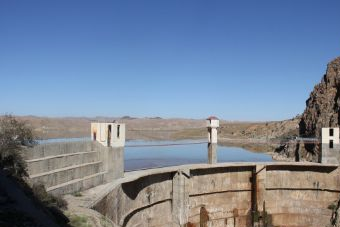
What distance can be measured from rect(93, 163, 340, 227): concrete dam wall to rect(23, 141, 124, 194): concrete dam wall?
3.37m

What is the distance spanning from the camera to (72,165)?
12773 millimetres

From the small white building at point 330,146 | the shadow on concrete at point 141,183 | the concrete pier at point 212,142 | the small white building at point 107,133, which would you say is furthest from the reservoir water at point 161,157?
the small white building at point 330,146

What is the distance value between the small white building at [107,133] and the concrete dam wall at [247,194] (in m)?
3.22

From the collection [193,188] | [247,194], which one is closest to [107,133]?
[193,188]

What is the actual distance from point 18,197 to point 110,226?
263cm

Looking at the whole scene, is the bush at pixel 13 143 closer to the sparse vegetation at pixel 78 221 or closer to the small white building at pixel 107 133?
the sparse vegetation at pixel 78 221

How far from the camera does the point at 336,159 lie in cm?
2202

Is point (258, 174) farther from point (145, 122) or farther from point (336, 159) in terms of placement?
point (145, 122)

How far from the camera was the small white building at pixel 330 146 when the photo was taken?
2202 cm

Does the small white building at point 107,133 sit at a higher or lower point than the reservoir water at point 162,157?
higher

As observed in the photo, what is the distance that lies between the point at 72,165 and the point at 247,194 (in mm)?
11515

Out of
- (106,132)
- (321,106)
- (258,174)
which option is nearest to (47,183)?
(106,132)

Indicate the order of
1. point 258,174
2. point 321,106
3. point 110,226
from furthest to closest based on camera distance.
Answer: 1. point 321,106
2. point 258,174
3. point 110,226

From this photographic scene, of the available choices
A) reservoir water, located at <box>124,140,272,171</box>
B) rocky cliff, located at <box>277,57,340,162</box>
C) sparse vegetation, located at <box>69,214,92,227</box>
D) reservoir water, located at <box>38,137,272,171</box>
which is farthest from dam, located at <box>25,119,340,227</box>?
rocky cliff, located at <box>277,57,340,162</box>
